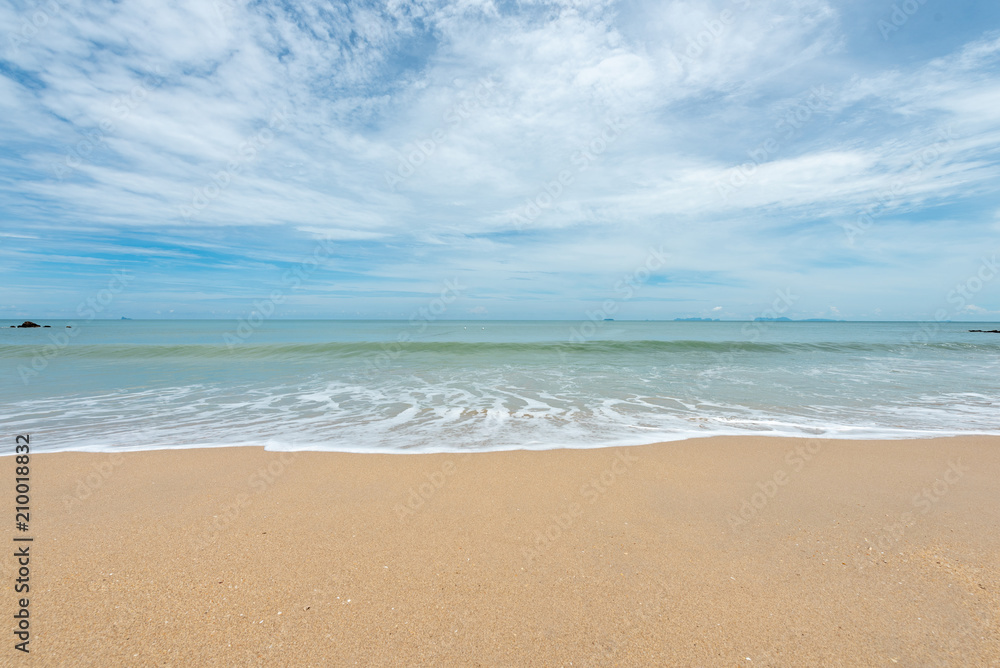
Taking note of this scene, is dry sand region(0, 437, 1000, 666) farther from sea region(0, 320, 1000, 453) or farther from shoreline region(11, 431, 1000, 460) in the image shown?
sea region(0, 320, 1000, 453)

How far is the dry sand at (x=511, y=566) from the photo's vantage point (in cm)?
226

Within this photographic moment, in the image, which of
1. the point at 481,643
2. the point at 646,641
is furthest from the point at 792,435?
the point at 481,643

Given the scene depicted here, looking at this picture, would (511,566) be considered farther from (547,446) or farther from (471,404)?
(471,404)

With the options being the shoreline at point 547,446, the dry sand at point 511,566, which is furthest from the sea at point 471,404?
the dry sand at point 511,566

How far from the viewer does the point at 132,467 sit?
498 cm

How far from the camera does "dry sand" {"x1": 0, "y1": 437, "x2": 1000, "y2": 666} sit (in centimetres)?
226

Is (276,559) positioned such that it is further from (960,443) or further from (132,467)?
(960,443)

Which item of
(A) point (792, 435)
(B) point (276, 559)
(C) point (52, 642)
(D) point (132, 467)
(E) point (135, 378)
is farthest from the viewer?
(E) point (135, 378)

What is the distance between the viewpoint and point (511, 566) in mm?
2943

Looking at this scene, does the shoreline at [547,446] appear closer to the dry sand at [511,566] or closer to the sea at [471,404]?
the sea at [471,404]

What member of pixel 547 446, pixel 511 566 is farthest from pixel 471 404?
pixel 511 566

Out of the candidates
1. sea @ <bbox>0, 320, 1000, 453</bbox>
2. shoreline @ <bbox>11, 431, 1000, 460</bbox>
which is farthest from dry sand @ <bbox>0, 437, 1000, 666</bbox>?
sea @ <bbox>0, 320, 1000, 453</bbox>

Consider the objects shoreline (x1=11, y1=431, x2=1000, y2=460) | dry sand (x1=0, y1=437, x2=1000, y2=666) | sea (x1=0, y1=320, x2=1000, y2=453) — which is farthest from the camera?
sea (x1=0, y1=320, x2=1000, y2=453)

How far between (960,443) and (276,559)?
8.18m
